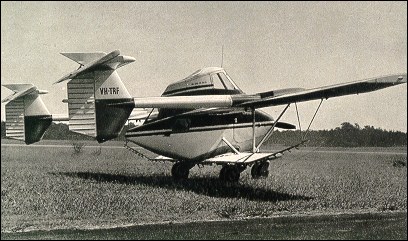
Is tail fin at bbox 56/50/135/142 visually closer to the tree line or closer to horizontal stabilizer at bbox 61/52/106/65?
horizontal stabilizer at bbox 61/52/106/65

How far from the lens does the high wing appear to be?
10875 millimetres

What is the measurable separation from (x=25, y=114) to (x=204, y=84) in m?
5.82

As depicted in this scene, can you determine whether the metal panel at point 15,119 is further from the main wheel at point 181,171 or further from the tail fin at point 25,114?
the main wheel at point 181,171

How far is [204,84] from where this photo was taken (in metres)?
14.2

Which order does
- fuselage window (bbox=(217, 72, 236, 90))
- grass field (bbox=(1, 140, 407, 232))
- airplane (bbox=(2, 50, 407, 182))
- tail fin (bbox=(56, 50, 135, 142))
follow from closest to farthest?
grass field (bbox=(1, 140, 407, 232))
tail fin (bbox=(56, 50, 135, 142))
airplane (bbox=(2, 50, 407, 182))
fuselage window (bbox=(217, 72, 236, 90))

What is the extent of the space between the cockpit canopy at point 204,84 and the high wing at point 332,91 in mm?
1102

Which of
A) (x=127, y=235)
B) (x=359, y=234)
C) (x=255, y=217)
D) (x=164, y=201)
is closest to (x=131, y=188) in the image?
(x=164, y=201)

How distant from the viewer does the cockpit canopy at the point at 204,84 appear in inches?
558

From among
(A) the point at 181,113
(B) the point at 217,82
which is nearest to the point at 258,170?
(B) the point at 217,82

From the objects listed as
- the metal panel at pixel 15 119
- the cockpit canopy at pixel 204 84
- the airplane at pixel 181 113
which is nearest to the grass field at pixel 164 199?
the airplane at pixel 181 113

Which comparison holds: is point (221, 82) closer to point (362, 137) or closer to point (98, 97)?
point (98, 97)

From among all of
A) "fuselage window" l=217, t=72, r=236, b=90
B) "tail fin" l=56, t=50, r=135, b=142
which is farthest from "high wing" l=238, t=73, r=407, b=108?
"tail fin" l=56, t=50, r=135, b=142

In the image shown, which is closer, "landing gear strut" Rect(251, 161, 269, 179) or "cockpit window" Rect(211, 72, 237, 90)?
"cockpit window" Rect(211, 72, 237, 90)

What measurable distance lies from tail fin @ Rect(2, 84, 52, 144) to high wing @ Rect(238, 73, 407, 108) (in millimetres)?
6673
